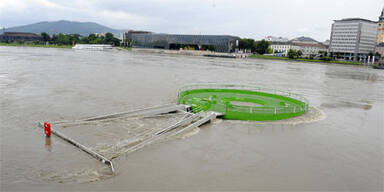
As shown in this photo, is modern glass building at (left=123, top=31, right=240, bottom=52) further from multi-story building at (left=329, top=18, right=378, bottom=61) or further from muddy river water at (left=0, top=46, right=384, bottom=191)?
muddy river water at (left=0, top=46, right=384, bottom=191)

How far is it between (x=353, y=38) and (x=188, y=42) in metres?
98.9

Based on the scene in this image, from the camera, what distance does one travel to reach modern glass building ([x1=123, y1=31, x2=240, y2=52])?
6294 inches

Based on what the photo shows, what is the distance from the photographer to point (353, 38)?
165000 mm

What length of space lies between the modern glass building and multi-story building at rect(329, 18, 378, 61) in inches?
2459

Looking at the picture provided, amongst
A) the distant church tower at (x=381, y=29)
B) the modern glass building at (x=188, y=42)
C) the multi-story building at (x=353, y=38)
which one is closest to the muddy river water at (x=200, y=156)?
the modern glass building at (x=188, y=42)

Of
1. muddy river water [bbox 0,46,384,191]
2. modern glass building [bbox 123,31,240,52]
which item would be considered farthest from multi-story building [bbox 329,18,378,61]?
muddy river water [bbox 0,46,384,191]

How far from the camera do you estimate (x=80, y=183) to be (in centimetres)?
962

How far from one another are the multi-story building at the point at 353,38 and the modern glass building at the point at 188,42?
62.4 metres

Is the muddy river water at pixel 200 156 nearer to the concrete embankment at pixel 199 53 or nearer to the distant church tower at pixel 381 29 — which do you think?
the concrete embankment at pixel 199 53

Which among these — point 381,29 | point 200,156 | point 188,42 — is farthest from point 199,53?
point 200,156

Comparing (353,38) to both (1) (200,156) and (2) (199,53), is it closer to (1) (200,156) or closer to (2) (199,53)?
(2) (199,53)

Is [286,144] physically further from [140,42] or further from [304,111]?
[140,42]

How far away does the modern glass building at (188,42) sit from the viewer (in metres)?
160

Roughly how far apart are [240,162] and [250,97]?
1419 centimetres
